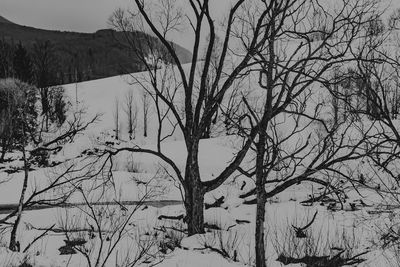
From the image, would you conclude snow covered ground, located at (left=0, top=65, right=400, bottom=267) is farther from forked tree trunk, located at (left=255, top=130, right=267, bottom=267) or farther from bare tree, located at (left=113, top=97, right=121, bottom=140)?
bare tree, located at (left=113, top=97, right=121, bottom=140)

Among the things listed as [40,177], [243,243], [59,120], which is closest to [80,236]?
[243,243]

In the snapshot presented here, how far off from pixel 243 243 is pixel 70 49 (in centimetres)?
12956

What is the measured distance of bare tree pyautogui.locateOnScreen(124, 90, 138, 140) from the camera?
54750mm

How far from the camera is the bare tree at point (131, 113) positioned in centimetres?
5475

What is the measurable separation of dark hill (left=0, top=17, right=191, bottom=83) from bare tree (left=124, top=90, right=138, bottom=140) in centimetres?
2436

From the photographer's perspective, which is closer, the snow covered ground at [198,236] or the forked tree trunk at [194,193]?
the snow covered ground at [198,236]

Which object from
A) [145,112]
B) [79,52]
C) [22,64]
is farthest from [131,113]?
[79,52]

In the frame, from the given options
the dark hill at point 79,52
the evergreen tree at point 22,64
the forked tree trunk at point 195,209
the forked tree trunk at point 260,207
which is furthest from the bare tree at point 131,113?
the forked tree trunk at point 260,207

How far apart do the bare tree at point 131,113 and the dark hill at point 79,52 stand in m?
24.4

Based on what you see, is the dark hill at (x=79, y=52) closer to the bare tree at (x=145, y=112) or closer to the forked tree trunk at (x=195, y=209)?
the bare tree at (x=145, y=112)

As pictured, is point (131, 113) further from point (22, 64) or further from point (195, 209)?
point (195, 209)

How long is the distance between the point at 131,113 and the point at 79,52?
258 ft

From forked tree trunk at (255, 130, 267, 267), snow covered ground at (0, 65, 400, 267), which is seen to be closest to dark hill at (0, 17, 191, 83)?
snow covered ground at (0, 65, 400, 267)

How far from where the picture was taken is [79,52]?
418ft
